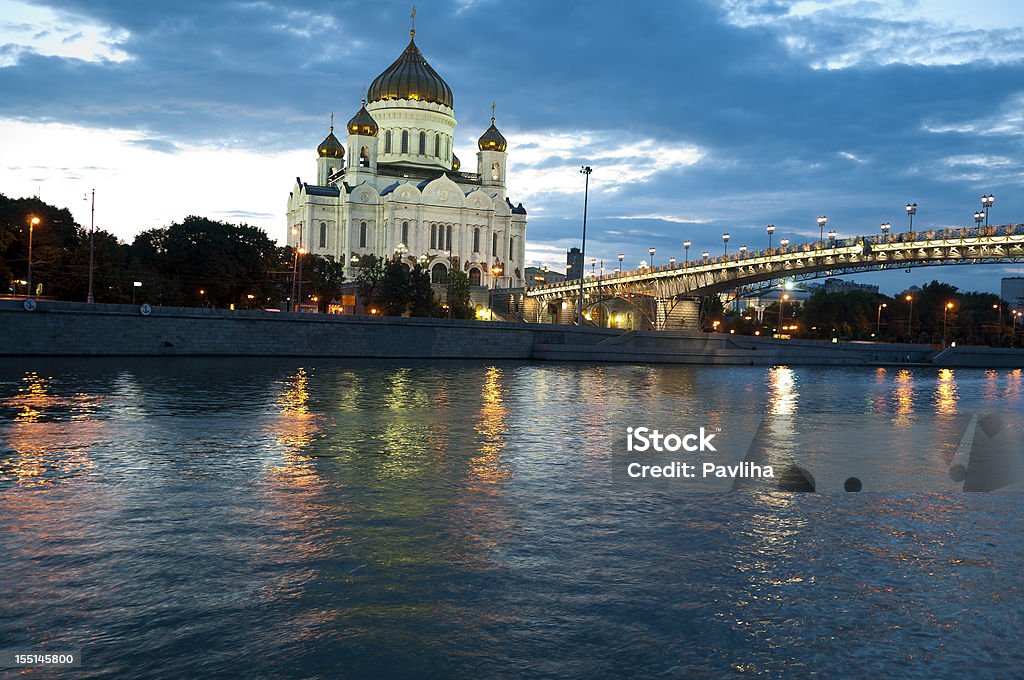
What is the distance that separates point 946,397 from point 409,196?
81611mm

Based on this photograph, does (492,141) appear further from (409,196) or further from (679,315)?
(679,315)

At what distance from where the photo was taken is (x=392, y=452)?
1456 cm

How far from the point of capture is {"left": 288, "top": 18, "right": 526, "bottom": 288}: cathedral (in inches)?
4299

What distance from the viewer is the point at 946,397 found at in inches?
1335

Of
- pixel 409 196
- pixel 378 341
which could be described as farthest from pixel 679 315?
pixel 378 341

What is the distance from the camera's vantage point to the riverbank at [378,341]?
1510 inches

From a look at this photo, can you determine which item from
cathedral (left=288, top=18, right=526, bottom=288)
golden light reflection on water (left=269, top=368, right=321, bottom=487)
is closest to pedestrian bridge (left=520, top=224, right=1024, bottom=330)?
cathedral (left=288, top=18, right=526, bottom=288)

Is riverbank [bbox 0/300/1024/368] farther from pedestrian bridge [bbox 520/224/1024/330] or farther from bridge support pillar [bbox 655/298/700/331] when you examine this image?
bridge support pillar [bbox 655/298/700/331]

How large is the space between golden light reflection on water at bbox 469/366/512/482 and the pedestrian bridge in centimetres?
3920

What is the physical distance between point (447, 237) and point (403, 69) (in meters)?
20.9

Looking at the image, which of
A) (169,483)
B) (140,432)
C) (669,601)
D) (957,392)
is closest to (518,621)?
(669,601)

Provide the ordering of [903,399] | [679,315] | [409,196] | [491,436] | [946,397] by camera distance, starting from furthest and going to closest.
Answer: [409,196] → [679,315] → [946,397] → [903,399] → [491,436]

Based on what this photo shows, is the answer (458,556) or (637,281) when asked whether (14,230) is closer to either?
(458,556)

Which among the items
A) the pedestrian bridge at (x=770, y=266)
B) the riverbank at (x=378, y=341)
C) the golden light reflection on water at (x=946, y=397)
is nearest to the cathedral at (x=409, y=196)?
the pedestrian bridge at (x=770, y=266)
